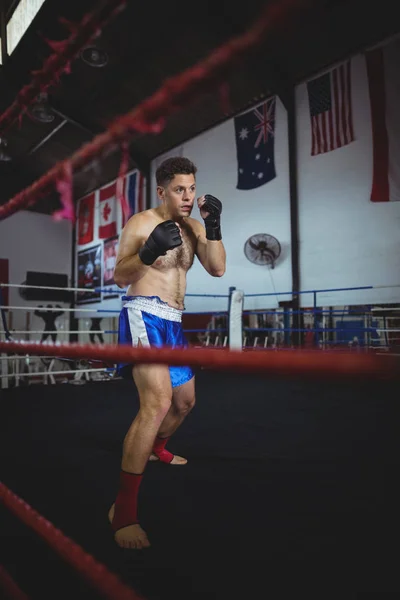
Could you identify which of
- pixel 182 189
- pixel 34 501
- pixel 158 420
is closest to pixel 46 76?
pixel 182 189

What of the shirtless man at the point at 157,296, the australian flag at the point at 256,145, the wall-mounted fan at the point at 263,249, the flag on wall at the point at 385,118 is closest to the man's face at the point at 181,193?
the shirtless man at the point at 157,296

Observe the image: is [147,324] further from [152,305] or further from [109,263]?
[109,263]

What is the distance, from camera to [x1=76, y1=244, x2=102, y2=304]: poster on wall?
29.8 ft

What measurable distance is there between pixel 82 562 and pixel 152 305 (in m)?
0.83

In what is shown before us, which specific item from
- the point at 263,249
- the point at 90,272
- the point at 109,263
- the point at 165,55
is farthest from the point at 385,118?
the point at 90,272

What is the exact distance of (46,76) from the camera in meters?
0.76

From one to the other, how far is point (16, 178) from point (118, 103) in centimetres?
353

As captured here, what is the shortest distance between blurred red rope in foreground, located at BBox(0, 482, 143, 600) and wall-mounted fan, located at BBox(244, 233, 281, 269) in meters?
5.41

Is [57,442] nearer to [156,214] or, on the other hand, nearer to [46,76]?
[156,214]

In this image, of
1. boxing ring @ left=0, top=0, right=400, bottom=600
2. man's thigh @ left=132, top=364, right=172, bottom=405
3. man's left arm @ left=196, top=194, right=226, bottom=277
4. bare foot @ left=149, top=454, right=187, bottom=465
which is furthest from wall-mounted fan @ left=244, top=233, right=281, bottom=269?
man's thigh @ left=132, top=364, right=172, bottom=405

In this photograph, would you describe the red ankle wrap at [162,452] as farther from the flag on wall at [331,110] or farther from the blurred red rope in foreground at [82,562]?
the flag on wall at [331,110]

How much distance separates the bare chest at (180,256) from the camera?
1300 millimetres

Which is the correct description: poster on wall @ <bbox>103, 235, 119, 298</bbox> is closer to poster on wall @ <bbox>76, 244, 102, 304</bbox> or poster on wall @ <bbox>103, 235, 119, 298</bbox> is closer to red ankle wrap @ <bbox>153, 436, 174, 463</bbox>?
poster on wall @ <bbox>76, 244, 102, 304</bbox>

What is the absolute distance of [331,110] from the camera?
209 inches
